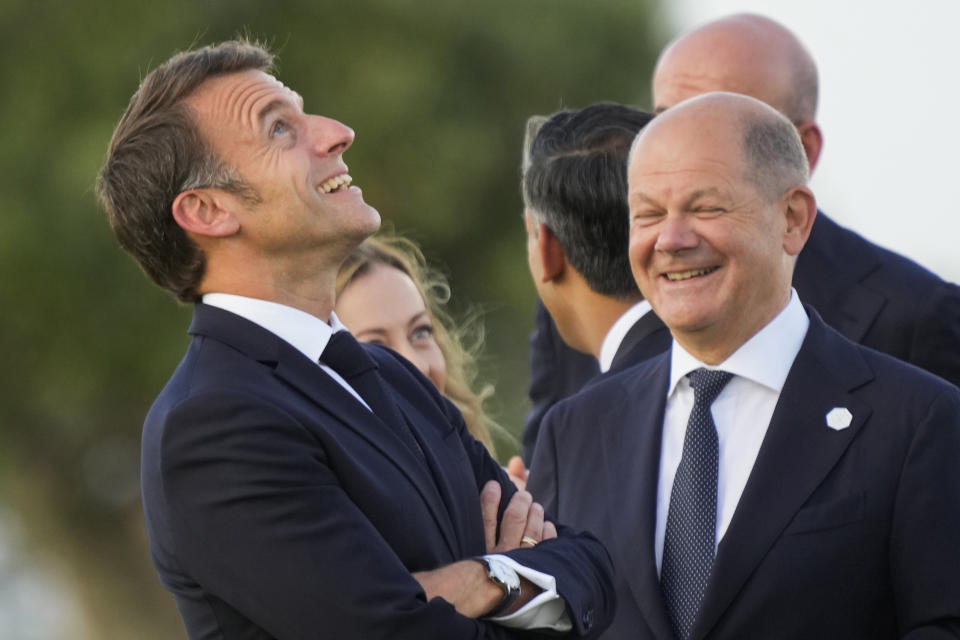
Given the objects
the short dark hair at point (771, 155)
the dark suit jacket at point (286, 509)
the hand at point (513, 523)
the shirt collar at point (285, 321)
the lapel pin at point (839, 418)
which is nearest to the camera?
the dark suit jacket at point (286, 509)

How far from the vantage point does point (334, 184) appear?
3.60m

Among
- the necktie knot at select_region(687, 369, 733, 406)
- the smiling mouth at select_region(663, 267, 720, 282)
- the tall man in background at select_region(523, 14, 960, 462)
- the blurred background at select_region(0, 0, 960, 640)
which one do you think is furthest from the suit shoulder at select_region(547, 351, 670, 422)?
the blurred background at select_region(0, 0, 960, 640)

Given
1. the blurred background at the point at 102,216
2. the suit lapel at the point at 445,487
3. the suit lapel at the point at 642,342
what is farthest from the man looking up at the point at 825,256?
the blurred background at the point at 102,216

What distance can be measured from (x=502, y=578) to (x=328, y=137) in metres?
1.15

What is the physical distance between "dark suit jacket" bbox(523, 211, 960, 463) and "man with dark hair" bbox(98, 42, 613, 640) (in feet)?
4.75

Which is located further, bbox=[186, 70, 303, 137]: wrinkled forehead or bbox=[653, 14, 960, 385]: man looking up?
bbox=[653, 14, 960, 385]: man looking up

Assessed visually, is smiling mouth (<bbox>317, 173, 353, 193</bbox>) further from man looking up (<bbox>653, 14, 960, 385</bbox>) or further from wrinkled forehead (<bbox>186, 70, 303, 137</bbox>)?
man looking up (<bbox>653, 14, 960, 385</bbox>)

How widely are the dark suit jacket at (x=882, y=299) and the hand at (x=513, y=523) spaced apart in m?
1.47

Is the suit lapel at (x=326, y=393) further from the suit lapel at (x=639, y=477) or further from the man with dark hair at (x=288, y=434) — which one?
the suit lapel at (x=639, y=477)

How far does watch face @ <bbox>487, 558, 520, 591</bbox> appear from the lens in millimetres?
3227

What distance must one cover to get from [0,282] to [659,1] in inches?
360

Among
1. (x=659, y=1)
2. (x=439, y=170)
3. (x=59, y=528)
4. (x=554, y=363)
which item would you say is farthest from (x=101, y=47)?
(x=554, y=363)

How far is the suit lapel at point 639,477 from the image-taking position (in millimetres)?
3715

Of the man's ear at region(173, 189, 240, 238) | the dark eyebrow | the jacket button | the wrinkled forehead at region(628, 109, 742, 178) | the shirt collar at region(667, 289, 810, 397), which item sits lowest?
the jacket button
